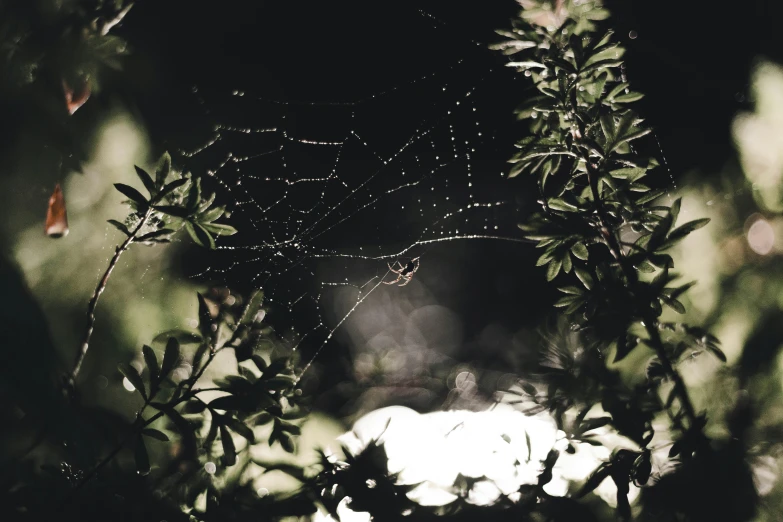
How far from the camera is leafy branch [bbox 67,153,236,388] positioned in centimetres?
72

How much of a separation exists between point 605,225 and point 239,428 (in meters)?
0.65

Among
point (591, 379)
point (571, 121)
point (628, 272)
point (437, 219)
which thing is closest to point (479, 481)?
point (591, 379)

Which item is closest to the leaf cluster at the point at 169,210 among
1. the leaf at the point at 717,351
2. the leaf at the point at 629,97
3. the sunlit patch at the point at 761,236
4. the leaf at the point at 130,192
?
the leaf at the point at 130,192

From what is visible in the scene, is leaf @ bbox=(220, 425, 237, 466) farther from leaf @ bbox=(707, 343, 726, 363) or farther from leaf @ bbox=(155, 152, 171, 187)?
leaf @ bbox=(707, 343, 726, 363)

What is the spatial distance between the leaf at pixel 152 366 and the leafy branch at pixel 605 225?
0.59 m

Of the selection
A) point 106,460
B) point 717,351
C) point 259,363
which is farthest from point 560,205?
point 106,460

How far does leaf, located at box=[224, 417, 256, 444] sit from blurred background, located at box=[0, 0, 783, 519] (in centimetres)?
17

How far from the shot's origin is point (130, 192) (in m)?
0.71

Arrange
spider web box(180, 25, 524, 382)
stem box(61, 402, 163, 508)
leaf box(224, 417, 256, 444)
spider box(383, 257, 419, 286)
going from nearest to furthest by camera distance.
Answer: stem box(61, 402, 163, 508) → leaf box(224, 417, 256, 444) → spider web box(180, 25, 524, 382) → spider box(383, 257, 419, 286)

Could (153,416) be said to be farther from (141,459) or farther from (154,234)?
(154,234)

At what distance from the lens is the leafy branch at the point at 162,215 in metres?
0.72

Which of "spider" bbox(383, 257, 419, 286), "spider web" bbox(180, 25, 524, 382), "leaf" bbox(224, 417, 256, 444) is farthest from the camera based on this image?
"spider" bbox(383, 257, 419, 286)

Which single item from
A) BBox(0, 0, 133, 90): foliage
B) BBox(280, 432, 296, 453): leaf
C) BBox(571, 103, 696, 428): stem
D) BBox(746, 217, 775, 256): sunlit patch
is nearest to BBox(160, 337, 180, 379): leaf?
BBox(280, 432, 296, 453): leaf

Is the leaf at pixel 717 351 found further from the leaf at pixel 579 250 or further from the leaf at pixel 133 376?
the leaf at pixel 133 376
